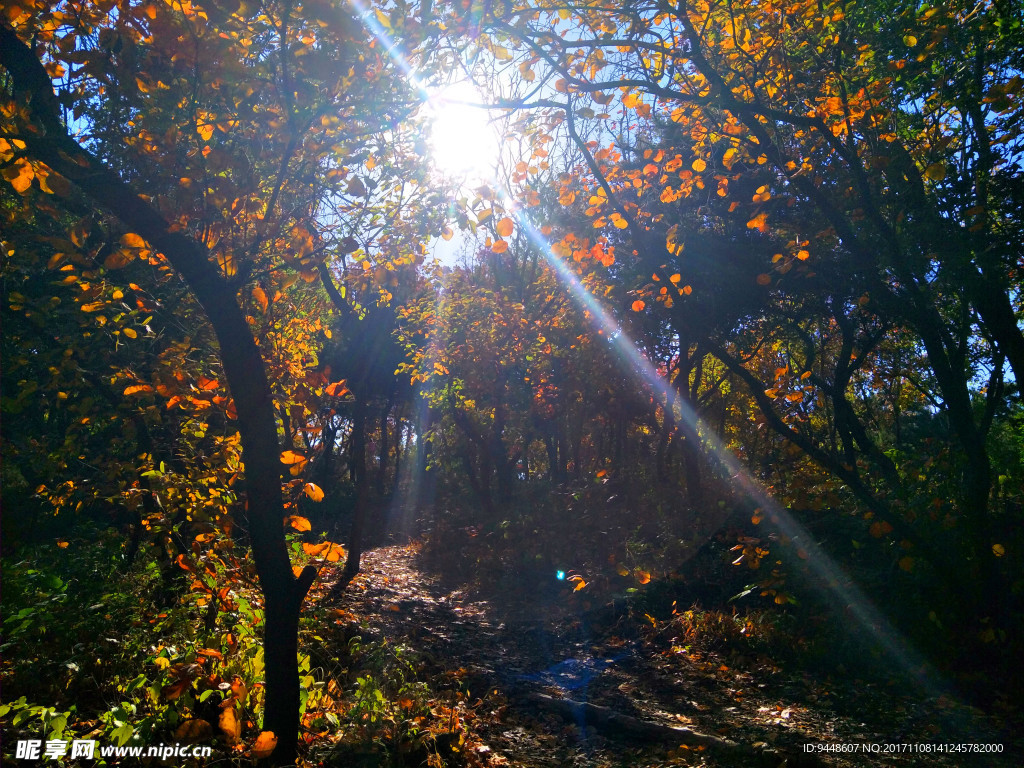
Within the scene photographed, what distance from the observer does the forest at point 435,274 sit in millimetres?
3764

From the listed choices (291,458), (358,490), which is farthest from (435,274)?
(291,458)

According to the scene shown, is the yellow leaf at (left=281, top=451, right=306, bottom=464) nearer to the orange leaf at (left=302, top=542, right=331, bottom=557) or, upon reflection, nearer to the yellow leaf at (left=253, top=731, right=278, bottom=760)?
the orange leaf at (left=302, top=542, right=331, bottom=557)

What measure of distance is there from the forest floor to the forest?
5 cm

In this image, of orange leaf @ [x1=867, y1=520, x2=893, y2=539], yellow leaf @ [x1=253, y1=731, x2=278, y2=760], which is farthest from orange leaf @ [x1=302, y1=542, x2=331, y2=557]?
orange leaf @ [x1=867, y1=520, x2=893, y2=539]

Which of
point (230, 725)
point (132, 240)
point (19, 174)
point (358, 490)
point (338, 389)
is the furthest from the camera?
point (358, 490)

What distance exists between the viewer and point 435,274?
8852 mm

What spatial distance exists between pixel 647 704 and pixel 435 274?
5.92 metres

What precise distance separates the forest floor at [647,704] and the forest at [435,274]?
50mm

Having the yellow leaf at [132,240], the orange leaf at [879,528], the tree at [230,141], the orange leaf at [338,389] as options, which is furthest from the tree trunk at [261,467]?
the orange leaf at [879,528]

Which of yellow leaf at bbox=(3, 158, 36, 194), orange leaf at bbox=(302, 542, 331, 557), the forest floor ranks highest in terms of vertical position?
yellow leaf at bbox=(3, 158, 36, 194)

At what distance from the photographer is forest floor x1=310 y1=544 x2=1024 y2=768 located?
4.64 metres

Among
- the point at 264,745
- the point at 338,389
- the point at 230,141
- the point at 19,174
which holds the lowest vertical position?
the point at 264,745

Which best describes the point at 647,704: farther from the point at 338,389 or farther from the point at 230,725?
the point at 338,389

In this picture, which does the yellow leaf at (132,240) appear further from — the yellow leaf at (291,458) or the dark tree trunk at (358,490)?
the dark tree trunk at (358,490)
